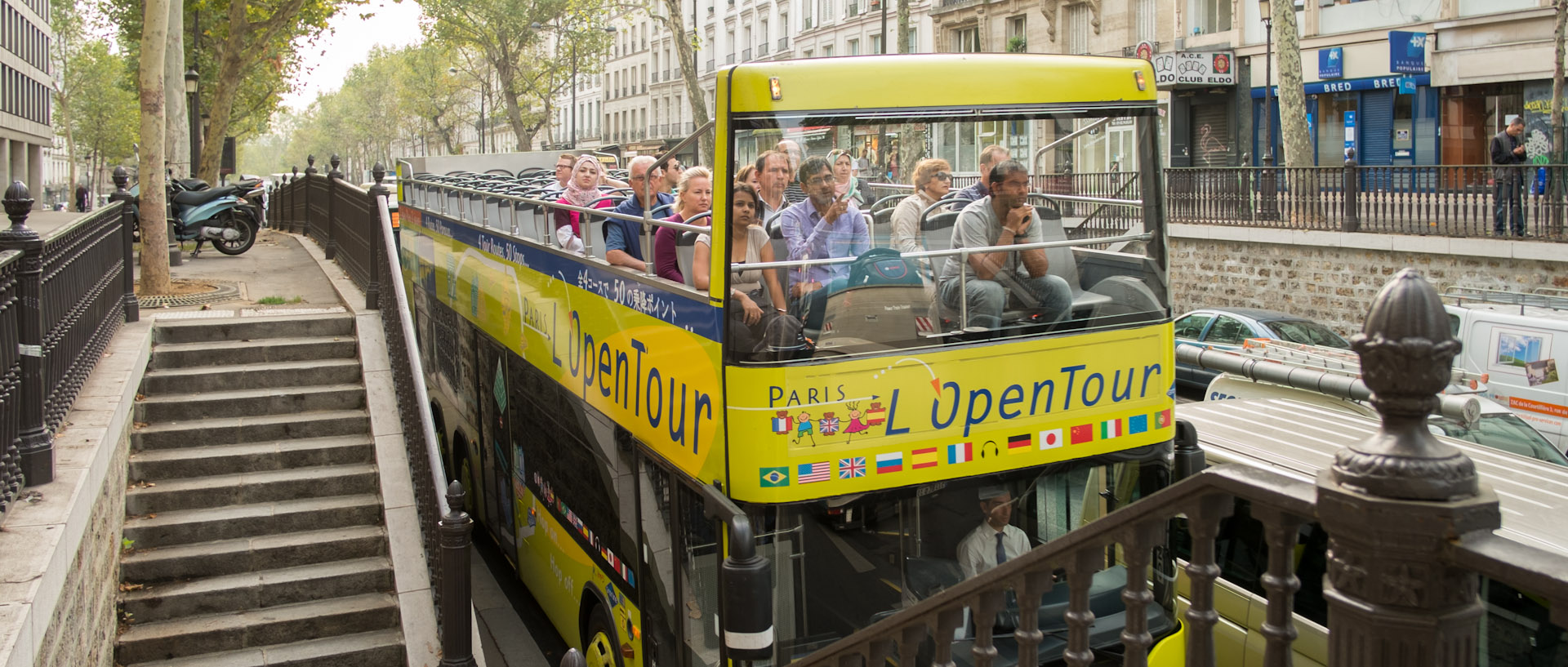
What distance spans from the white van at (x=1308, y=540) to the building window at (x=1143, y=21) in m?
29.3

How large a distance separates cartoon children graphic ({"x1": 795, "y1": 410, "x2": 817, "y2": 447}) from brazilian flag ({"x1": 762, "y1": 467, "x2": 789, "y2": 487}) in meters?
0.13

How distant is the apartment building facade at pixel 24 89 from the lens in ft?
185

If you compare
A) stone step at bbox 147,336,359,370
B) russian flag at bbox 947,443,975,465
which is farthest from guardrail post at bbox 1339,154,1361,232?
russian flag at bbox 947,443,975,465

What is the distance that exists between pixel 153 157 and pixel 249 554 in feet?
22.5

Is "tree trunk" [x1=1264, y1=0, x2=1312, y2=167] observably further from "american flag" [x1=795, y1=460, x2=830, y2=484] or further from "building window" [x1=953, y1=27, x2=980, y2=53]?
"american flag" [x1=795, y1=460, x2=830, y2=484]

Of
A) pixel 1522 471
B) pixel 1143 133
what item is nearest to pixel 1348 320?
pixel 1522 471

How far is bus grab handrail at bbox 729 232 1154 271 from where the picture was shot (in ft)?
17.0

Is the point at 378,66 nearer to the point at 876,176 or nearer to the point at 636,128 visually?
the point at 636,128

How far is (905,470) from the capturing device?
17.3ft

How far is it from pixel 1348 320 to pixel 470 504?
15.4m

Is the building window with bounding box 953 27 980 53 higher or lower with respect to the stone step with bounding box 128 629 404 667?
higher

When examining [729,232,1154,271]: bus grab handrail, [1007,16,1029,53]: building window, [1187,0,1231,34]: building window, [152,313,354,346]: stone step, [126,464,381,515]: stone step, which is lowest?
[126,464,381,515]: stone step

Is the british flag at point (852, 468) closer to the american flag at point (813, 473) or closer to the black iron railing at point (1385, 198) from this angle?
the american flag at point (813, 473)

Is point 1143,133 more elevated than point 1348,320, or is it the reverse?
point 1143,133
